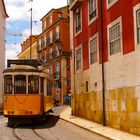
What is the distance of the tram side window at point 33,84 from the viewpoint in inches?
863

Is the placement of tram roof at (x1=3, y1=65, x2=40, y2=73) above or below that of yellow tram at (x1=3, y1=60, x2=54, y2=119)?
above

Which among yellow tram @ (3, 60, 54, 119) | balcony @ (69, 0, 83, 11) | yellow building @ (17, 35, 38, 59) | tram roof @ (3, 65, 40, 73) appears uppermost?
yellow building @ (17, 35, 38, 59)

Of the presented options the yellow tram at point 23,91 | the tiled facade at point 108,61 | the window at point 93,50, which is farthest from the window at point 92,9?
the yellow tram at point 23,91

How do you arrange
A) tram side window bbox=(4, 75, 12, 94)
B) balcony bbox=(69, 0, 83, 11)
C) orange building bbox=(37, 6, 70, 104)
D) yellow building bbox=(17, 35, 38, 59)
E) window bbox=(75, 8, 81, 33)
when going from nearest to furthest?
tram side window bbox=(4, 75, 12, 94), balcony bbox=(69, 0, 83, 11), window bbox=(75, 8, 81, 33), orange building bbox=(37, 6, 70, 104), yellow building bbox=(17, 35, 38, 59)

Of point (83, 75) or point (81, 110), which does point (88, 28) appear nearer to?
point (83, 75)

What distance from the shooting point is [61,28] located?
6500 centimetres

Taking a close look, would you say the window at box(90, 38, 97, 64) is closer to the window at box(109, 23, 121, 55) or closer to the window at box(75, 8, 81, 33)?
the window at box(109, 23, 121, 55)

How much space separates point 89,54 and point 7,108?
6.14m

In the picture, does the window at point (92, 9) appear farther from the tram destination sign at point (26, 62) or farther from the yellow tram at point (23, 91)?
the yellow tram at point (23, 91)

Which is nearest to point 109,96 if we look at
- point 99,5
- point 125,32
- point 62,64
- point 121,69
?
point 121,69

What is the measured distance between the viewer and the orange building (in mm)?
62375

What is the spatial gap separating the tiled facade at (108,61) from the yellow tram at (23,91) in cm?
317

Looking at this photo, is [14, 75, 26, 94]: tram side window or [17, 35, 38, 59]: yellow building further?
[17, 35, 38, 59]: yellow building

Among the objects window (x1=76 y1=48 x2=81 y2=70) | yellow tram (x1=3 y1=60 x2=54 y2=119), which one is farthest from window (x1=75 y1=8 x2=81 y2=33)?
yellow tram (x1=3 y1=60 x2=54 y2=119)
